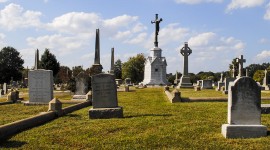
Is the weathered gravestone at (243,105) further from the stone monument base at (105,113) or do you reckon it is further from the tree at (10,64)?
the tree at (10,64)

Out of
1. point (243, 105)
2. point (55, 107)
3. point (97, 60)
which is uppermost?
point (97, 60)

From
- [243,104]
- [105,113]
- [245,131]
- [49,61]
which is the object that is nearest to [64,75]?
[105,113]

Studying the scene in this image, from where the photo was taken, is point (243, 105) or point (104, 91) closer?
point (243, 105)

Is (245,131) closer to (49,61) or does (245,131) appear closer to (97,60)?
(97,60)

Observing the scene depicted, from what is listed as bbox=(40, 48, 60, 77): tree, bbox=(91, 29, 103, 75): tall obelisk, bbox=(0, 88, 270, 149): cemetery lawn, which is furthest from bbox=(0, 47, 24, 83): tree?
bbox=(0, 88, 270, 149): cemetery lawn

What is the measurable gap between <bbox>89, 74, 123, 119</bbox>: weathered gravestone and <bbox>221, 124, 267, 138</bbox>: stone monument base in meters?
5.15

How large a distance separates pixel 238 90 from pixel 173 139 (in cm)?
219

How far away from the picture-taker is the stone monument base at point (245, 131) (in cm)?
848

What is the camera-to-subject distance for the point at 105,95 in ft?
43.0

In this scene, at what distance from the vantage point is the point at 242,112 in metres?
8.77

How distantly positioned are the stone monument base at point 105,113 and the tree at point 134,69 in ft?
279

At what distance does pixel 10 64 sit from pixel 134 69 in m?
34.9

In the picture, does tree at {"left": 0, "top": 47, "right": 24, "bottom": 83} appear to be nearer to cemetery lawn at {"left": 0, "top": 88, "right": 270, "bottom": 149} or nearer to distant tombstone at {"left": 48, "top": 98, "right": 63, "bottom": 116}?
distant tombstone at {"left": 48, "top": 98, "right": 63, "bottom": 116}

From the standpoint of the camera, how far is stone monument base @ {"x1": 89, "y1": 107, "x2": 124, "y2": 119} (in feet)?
41.3
